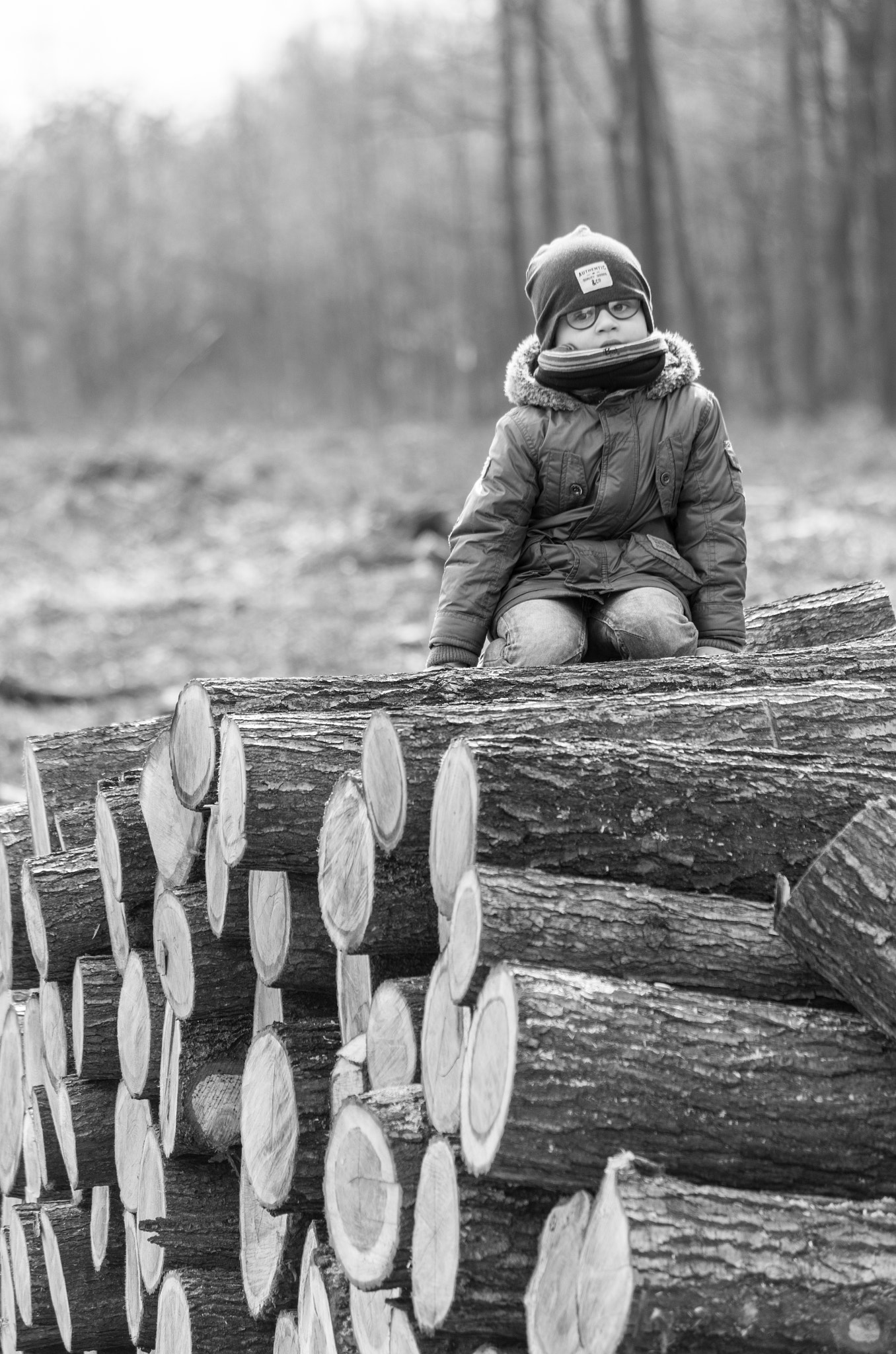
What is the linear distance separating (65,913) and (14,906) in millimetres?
485

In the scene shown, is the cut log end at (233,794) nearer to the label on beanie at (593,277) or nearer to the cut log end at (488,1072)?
the cut log end at (488,1072)

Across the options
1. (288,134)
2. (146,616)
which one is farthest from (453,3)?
(146,616)

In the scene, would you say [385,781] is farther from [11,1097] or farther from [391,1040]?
[11,1097]

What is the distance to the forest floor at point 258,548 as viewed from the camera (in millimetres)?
9680

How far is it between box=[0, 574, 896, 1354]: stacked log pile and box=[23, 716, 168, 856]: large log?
0.79ft

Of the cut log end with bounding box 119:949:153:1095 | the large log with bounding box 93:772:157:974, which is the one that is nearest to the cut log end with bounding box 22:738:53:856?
the large log with bounding box 93:772:157:974

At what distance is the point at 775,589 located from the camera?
9.25 m

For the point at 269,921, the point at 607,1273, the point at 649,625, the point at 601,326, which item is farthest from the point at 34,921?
the point at 607,1273

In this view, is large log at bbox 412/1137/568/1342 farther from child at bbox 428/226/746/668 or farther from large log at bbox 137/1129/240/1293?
child at bbox 428/226/746/668

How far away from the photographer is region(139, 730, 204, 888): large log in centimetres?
349

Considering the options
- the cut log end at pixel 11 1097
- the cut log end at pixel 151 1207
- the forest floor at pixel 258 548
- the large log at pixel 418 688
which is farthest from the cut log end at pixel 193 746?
the forest floor at pixel 258 548

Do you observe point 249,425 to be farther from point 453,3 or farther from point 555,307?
point 555,307

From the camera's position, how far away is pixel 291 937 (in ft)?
10.3

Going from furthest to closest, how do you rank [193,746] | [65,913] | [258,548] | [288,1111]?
[258,548]
[65,913]
[193,746]
[288,1111]
